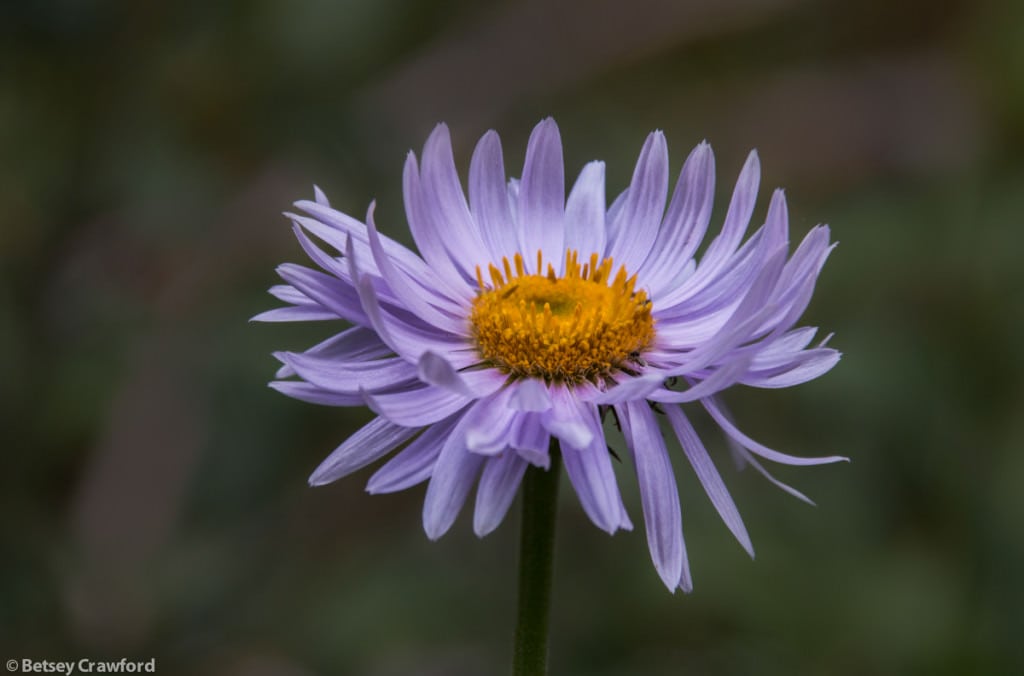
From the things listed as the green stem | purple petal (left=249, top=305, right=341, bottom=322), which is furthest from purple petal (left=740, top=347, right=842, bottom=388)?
purple petal (left=249, top=305, right=341, bottom=322)

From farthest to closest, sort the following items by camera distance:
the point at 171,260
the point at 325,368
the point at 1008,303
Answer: the point at 171,260, the point at 1008,303, the point at 325,368

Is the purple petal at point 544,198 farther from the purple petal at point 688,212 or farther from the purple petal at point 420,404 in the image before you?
the purple petal at point 420,404

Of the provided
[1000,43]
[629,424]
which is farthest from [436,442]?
[1000,43]

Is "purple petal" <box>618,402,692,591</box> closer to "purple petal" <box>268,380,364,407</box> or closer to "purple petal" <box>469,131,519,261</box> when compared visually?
"purple petal" <box>268,380,364,407</box>

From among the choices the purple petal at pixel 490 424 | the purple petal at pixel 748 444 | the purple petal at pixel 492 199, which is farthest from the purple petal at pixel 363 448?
the purple petal at pixel 492 199

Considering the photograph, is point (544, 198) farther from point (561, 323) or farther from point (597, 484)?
point (597, 484)

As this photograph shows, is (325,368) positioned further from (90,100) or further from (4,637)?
(90,100)

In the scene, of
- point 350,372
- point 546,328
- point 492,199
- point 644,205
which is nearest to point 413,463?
point 350,372
